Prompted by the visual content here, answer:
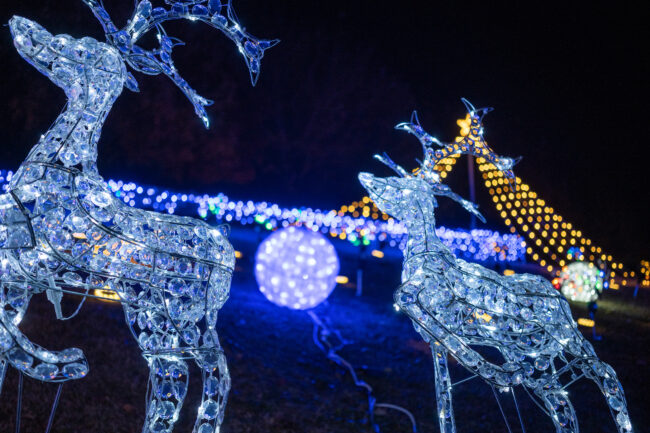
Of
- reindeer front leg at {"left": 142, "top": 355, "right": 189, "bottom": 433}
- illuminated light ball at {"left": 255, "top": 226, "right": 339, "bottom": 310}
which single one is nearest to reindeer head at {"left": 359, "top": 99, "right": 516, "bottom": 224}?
reindeer front leg at {"left": 142, "top": 355, "right": 189, "bottom": 433}

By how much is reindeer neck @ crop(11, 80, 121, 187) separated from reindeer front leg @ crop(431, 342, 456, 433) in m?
1.94

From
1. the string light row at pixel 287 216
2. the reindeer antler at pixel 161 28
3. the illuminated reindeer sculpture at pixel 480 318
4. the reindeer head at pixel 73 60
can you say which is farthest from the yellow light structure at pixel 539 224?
the reindeer head at pixel 73 60

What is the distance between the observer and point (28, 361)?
6.59 ft

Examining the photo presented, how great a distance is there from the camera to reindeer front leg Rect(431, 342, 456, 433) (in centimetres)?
259

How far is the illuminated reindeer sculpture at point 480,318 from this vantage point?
2.51 metres

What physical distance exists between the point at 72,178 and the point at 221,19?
1000mm

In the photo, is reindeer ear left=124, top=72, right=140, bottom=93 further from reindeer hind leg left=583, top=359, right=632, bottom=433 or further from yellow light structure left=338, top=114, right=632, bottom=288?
yellow light structure left=338, top=114, right=632, bottom=288

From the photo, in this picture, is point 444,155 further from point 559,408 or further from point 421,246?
point 559,408

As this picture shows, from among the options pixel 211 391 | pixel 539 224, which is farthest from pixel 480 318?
pixel 539 224

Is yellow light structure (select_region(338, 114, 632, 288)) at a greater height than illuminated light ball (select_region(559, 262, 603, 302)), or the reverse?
yellow light structure (select_region(338, 114, 632, 288))

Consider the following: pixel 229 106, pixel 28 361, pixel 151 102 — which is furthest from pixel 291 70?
pixel 28 361

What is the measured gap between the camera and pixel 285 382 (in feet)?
15.2

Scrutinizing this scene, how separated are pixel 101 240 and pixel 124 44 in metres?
0.91

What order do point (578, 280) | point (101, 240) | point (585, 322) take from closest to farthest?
1. point (101, 240)
2. point (585, 322)
3. point (578, 280)
